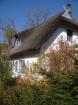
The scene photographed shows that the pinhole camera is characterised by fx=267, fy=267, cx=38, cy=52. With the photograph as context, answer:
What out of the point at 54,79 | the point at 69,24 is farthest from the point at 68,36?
the point at 54,79

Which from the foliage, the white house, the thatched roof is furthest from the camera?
the white house

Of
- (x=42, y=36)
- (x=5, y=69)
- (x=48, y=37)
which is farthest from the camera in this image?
(x=48, y=37)

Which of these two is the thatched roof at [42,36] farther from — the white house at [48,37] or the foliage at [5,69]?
Result: the foliage at [5,69]

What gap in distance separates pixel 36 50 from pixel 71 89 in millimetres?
15942

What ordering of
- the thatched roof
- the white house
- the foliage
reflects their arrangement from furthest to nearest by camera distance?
the white house → the thatched roof → the foliage

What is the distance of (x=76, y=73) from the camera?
333 inches

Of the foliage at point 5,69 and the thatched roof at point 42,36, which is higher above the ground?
the thatched roof at point 42,36

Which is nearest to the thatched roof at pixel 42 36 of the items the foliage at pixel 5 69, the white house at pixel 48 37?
the white house at pixel 48 37

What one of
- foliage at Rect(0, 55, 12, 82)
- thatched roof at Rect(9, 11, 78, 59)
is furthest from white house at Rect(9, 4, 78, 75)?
foliage at Rect(0, 55, 12, 82)

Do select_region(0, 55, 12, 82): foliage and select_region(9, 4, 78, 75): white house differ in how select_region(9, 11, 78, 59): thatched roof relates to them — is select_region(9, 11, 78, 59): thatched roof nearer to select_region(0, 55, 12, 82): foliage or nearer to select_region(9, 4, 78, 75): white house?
select_region(9, 4, 78, 75): white house

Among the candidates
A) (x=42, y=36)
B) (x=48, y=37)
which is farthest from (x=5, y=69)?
(x=48, y=37)

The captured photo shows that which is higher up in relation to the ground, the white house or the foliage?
the white house

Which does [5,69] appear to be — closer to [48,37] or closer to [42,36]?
[42,36]

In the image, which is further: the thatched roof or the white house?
the white house
